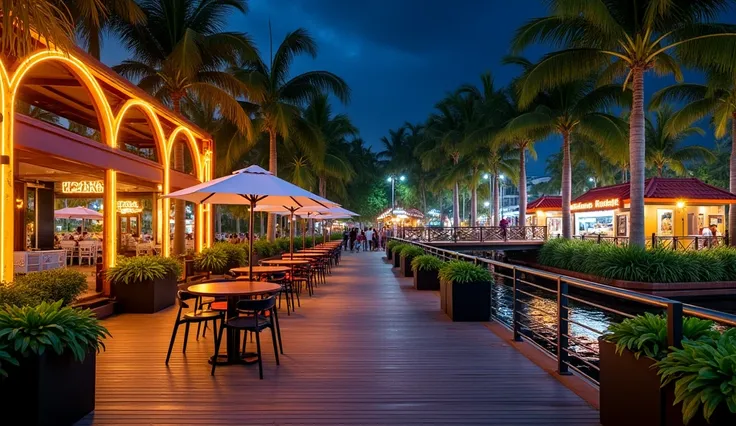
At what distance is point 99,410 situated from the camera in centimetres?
426

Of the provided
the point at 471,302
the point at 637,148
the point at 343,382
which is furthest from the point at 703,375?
the point at 637,148

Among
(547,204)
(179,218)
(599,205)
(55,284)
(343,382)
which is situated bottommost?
(343,382)

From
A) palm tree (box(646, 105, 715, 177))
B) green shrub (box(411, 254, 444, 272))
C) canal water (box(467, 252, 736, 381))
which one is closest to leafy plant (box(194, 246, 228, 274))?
green shrub (box(411, 254, 444, 272))

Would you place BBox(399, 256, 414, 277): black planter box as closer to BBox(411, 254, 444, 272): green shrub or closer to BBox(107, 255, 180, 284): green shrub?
BBox(411, 254, 444, 272): green shrub

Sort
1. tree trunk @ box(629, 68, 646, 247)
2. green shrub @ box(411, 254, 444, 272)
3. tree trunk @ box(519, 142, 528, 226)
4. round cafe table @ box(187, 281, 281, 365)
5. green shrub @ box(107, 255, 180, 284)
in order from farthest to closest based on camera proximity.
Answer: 1. tree trunk @ box(519, 142, 528, 226)
2. tree trunk @ box(629, 68, 646, 247)
3. green shrub @ box(411, 254, 444, 272)
4. green shrub @ box(107, 255, 180, 284)
5. round cafe table @ box(187, 281, 281, 365)

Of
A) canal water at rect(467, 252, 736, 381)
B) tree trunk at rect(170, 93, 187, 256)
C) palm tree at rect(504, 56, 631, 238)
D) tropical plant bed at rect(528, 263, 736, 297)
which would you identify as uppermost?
palm tree at rect(504, 56, 631, 238)

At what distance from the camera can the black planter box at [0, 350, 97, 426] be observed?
139 inches

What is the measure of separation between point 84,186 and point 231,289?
14.1 metres

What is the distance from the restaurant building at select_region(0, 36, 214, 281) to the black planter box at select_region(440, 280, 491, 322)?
228 inches

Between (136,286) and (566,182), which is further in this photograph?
(566,182)

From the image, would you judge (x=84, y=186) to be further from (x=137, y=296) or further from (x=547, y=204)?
(x=547, y=204)

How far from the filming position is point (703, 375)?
2732mm

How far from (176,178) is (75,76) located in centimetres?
561

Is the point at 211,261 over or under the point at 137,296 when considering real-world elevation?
over
